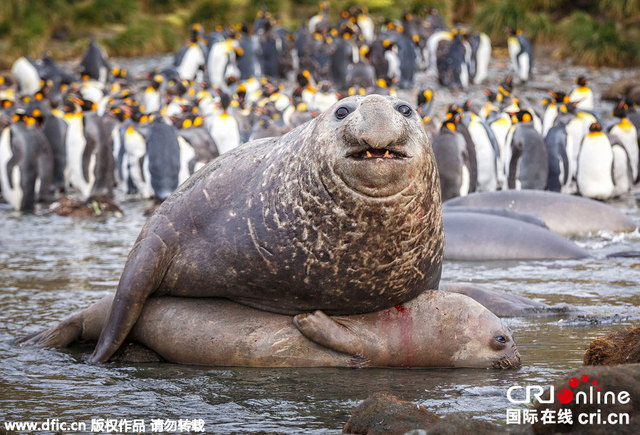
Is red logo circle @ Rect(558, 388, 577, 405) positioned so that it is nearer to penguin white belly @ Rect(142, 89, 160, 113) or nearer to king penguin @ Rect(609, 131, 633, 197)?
king penguin @ Rect(609, 131, 633, 197)

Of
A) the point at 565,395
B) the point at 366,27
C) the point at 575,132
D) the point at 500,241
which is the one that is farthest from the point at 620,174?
the point at 366,27

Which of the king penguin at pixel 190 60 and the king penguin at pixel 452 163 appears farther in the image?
the king penguin at pixel 190 60

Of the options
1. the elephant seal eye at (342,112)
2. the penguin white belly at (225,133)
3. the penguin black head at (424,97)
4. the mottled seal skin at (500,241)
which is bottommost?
the mottled seal skin at (500,241)

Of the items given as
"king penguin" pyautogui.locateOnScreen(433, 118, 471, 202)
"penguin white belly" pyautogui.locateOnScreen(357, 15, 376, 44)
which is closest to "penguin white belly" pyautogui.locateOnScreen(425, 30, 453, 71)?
"penguin white belly" pyautogui.locateOnScreen(357, 15, 376, 44)

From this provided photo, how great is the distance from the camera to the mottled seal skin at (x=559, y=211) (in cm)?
1150

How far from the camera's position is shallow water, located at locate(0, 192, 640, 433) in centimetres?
492

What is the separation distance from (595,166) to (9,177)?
8.89 meters

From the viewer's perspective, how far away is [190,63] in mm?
33812

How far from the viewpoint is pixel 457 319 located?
5.84 metres

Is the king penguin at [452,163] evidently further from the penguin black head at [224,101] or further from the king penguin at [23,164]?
the king penguin at [23,164]

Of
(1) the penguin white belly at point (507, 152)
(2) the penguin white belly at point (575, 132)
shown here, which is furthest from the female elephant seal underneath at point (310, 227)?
(2) the penguin white belly at point (575, 132)

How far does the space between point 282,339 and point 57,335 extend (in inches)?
59.5

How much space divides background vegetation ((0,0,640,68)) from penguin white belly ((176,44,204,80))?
7538 millimetres

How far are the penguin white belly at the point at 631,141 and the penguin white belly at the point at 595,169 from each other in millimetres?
1278
